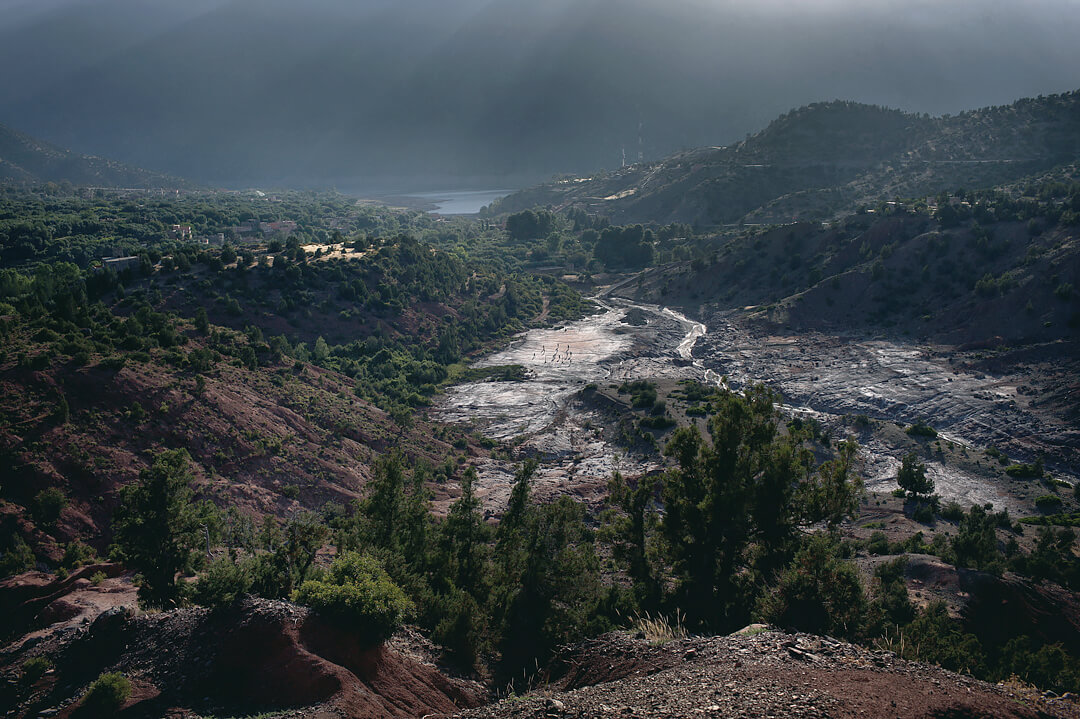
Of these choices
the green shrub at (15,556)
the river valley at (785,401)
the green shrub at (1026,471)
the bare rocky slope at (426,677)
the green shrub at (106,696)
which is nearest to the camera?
the bare rocky slope at (426,677)

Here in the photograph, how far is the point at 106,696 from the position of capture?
1356 centimetres

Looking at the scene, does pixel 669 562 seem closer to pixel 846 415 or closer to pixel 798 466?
pixel 798 466

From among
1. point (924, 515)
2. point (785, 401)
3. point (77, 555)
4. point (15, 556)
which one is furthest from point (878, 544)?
point (15, 556)

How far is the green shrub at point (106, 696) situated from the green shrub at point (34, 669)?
3.12m

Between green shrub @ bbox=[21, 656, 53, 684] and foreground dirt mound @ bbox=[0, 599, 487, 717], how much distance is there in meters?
0.24

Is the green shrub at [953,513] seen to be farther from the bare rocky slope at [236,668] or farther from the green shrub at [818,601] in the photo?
the bare rocky slope at [236,668]

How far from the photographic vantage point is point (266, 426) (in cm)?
4053

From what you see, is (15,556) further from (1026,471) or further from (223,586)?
(1026,471)

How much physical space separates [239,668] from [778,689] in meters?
11.6

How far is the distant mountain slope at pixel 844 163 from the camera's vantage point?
120188 mm

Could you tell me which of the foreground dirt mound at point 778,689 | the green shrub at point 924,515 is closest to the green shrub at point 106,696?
the foreground dirt mound at point 778,689

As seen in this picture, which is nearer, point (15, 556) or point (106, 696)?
point (106, 696)

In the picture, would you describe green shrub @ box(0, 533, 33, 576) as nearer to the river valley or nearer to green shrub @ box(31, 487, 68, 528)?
green shrub @ box(31, 487, 68, 528)

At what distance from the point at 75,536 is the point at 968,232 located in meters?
94.6
